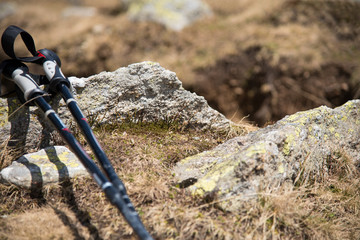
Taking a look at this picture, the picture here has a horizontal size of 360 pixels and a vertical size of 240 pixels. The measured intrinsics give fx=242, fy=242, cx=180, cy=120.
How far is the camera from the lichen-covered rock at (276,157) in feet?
9.18

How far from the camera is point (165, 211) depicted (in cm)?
267

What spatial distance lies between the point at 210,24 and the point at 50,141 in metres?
15.1

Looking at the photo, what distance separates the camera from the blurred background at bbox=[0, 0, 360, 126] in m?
10.9

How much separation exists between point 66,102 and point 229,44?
12167 mm

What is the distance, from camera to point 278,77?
11125 millimetres

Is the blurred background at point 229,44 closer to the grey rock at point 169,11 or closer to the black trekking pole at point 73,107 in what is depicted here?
the grey rock at point 169,11

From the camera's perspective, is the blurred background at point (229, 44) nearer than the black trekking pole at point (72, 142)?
No

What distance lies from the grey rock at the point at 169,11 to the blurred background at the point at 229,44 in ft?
0.23

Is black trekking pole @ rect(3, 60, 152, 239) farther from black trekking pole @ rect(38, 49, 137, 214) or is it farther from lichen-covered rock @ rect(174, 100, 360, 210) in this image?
lichen-covered rock @ rect(174, 100, 360, 210)

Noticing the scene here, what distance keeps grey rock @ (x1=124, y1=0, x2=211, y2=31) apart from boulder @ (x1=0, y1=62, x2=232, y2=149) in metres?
12.7

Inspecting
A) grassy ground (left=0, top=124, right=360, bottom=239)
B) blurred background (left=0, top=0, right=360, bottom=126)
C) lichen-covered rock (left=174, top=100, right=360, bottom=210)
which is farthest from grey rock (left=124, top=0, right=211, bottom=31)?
Result: grassy ground (left=0, top=124, right=360, bottom=239)

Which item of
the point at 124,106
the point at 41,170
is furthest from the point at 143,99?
the point at 41,170

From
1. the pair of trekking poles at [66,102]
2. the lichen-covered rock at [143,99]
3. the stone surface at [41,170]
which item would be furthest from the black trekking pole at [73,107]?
the stone surface at [41,170]

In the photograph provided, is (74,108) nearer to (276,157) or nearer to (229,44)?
(276,157)
